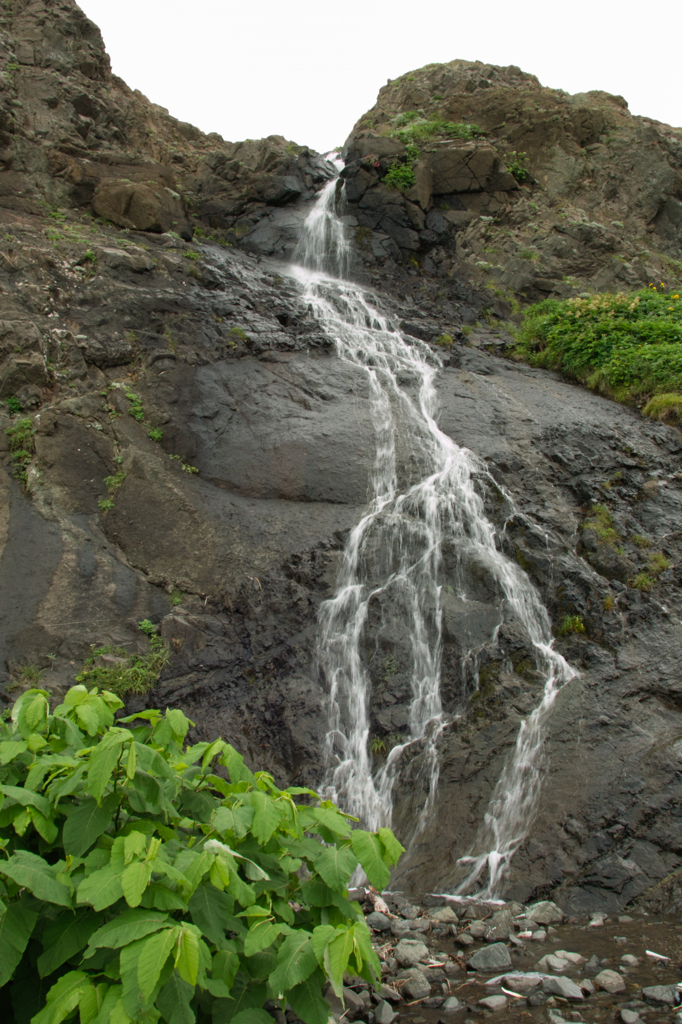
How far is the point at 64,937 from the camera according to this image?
6.87 ft

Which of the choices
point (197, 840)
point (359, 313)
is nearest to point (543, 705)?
point (197, 840)

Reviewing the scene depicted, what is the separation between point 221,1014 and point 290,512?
7656 mm

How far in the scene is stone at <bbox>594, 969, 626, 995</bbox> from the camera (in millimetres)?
3893

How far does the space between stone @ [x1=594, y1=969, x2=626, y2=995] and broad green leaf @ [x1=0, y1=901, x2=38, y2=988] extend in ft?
11.5

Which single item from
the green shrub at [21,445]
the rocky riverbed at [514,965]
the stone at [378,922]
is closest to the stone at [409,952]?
the rocky riverbed at [514,965]

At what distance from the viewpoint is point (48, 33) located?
16.0 m

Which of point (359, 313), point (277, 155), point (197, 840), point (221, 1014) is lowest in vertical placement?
point (221, 1014)

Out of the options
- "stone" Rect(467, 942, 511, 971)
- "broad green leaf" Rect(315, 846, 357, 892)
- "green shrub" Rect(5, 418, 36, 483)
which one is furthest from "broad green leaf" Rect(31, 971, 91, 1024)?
"green shrub" Rect(5, 418, 36, 483)

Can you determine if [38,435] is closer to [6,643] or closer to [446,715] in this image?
[6,643]

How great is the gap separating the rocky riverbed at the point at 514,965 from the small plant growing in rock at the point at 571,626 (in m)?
3.35

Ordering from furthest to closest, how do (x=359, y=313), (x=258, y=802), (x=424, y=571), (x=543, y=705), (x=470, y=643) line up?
(x=359, y=313) < (x=424, y=571) < (x=470, y=643) < (x=543, y=705) < (x=258, y=802)

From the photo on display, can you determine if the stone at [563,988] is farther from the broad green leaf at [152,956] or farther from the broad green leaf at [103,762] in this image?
the broad green leaf at [103,762]

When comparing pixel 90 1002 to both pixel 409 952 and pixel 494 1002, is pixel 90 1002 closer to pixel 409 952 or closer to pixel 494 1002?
pixel 494 1002

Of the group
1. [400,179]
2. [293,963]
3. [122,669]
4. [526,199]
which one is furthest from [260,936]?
[526,199]
